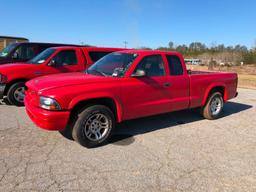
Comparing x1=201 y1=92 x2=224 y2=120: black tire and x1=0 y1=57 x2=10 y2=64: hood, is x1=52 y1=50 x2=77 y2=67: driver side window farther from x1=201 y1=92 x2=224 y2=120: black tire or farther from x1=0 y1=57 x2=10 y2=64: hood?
x1=201 y1=92 x2=224 y2=120: black tire

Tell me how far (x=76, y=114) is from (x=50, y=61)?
416 cm

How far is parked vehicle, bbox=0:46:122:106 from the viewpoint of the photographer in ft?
24.5

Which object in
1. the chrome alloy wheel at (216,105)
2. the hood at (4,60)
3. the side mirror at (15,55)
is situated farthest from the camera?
the side mirror at (15,55)

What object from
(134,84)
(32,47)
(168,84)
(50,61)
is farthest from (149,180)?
(32,47)

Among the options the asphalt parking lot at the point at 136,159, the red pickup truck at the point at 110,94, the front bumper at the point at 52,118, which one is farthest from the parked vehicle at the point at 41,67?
the front bumper at the point at 52,118

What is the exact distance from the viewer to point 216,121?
21.9ft

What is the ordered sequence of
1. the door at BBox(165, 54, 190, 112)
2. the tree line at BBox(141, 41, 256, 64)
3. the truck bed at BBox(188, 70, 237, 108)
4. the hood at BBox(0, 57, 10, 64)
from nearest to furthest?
the door at BBox(165, 54, 190, 112)
the truck bed at BBox(188, 70, 237, 108)
the hood at BBox(0, 57, 10, 64)
the tree line at BBox(141, 41, 256, 64)

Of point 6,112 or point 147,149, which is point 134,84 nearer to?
point 147,149

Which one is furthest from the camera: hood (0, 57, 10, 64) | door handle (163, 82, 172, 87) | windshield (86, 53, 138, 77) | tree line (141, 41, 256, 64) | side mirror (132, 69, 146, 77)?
tree line (141, 41, 256, 64)

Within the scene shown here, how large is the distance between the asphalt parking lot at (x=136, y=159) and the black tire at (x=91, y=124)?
16 centimetres

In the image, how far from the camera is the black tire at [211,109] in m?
6.68

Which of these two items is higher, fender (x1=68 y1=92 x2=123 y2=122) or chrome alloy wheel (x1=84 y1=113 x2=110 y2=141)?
fender (x1=68 y1=92 x2=123 y2=122)

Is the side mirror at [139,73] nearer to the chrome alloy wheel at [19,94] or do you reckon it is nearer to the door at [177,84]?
the door at [177,84]

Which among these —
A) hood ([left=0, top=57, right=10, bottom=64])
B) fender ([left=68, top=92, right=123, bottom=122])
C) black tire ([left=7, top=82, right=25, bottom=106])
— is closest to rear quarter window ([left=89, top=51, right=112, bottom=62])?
black tire ([left=7, top=82, right=25, bottom=106])
